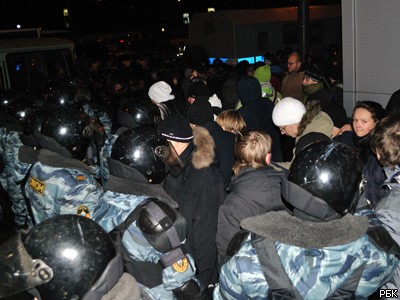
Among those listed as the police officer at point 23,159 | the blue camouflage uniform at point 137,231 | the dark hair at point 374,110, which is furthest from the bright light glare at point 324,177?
the police officer at point 23,159

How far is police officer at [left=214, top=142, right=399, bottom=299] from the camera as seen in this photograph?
2367 millimetres

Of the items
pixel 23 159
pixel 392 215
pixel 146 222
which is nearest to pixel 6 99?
pixel 23 159

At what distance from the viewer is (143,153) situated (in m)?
3.26

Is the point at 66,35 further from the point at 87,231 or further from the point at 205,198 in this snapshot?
the point at 87,231

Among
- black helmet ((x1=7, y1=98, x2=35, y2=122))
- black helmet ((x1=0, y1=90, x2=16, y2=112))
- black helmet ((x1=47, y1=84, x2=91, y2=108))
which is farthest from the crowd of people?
black helmet ((x1=0, y1=90, x2=16, y2=112))

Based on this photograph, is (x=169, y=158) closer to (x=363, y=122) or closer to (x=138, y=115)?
(x=138, y=115)

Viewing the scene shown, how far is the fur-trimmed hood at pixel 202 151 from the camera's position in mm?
4133

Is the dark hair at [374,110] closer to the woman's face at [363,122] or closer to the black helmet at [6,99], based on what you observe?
the woman's face at [363,122]

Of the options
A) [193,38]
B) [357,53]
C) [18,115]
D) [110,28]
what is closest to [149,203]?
[18,115]

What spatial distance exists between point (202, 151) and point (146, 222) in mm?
1538

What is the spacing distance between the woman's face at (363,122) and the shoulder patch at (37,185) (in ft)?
11.0

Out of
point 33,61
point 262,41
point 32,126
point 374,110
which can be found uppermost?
point 262,41

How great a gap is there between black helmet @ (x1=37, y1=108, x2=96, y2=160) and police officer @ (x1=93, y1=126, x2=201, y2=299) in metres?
0.97

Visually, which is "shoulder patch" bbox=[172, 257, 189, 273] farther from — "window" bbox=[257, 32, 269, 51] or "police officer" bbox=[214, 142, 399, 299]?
"window" bbox=[257, 32, 269, 51]
